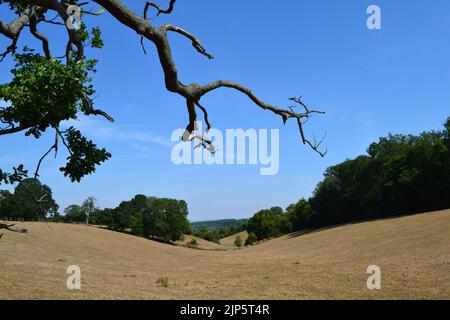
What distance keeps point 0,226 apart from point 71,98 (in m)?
1.75

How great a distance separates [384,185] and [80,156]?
80.0 metres

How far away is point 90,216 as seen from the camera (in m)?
126

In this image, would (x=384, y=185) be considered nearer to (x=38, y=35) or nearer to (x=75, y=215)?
(x=38, y=35)

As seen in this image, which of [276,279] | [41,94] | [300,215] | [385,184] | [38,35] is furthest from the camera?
[300,215]

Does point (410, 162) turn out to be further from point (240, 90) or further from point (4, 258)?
point (240, 90)

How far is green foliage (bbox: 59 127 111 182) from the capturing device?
19.7 feet

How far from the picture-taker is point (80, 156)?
6051 millimetres

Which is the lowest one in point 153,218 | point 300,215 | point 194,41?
point 194,41

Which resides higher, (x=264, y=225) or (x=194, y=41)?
(x=264, y=225)

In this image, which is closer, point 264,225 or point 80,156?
point 80,156

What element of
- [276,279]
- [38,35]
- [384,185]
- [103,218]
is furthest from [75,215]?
[38,35]

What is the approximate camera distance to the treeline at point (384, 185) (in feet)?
231

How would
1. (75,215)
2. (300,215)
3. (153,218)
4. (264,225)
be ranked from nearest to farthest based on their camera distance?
(153,218), (300,215), (264,225), (75,215)
